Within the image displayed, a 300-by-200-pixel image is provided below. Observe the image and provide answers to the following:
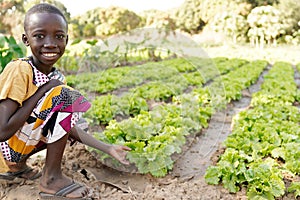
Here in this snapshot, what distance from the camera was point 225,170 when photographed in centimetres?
287

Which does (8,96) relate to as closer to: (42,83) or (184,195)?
(42,83)

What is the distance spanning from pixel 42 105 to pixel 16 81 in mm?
257

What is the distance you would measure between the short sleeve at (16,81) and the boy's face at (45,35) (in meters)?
0.13

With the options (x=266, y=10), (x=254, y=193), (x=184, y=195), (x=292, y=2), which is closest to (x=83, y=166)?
(x=184, y=195)

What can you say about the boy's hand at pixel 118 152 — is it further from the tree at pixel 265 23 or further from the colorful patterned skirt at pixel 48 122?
the tree at pixel 265 23

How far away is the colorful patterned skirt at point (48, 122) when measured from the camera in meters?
2.38

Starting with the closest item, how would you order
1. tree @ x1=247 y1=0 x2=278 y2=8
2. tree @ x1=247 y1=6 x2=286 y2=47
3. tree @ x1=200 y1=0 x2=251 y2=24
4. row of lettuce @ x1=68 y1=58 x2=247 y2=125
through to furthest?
row of lettuce @ x1=68 y1=58 x2=247 y2=125, tree @ x1=247 y1=6 x2=286 y2=47, tree @ x1=200 y1=0 x2=251 y2=24, tree @ x1=247 y1=0 x2=278 y2=8

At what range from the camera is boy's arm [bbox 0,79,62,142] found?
85.4 inches

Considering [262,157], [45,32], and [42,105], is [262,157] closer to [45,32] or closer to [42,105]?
[42,105]

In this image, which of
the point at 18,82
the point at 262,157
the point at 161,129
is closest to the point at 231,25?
the point at 161,129

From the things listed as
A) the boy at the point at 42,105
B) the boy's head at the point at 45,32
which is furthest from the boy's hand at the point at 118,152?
the boy's head at the point at 45,32

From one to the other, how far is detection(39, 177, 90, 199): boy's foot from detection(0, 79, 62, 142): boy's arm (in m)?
0.52

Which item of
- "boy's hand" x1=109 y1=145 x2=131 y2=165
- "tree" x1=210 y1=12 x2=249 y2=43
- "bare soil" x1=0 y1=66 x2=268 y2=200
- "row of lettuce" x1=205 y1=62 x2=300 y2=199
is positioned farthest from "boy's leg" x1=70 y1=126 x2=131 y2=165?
"tree" x1=210 y1=12 x2=249 y2=43

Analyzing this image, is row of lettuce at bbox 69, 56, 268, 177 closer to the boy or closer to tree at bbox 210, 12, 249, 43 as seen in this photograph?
the boy
